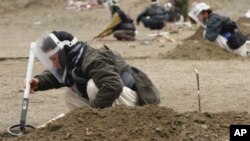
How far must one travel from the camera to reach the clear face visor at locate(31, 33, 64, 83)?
7.38 meters

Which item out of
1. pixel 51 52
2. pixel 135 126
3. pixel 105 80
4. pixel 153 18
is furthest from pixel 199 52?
pixel 135 126

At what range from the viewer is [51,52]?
24.4 ft

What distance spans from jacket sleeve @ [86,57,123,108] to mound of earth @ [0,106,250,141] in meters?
0.41

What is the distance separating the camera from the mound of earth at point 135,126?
6164 millimetres

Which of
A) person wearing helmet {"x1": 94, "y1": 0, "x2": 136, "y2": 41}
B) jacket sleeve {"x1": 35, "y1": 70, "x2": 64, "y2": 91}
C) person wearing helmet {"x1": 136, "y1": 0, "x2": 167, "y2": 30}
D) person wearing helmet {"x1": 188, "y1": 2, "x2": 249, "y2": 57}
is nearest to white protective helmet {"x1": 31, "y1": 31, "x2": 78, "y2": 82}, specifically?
jacket sleeve {"x1": 35, "y1": 70, "x2": 64, "y2": 91}

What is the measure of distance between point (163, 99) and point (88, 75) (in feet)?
10.2

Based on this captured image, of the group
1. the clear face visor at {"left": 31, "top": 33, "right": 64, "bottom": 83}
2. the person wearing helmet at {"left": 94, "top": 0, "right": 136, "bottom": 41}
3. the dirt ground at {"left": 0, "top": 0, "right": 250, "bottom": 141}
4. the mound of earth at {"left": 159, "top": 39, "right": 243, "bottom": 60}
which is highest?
the clear face visor at {"left": 31, "top": 33, "right": 64, "bottom": 83}

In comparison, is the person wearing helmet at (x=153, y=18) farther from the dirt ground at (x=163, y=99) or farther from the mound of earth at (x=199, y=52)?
the mound of earth at (x=199, y=52)

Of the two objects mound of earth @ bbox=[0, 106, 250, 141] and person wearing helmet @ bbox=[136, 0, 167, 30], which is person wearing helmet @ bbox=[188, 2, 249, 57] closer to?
person wearing helmet @ bbox=[136, 0, 167, 30]

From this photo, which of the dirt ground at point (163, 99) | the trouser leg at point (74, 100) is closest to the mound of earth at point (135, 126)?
the dirt ground at point (163, 99)

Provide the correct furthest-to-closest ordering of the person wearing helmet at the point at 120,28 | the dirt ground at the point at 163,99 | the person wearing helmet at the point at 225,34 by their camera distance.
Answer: the person wearing helmet at the point at 120,28 → the person wearing helmet at the point at 225,34 → the dirt ground at the point at 163,99

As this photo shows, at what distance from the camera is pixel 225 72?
13.3 metres

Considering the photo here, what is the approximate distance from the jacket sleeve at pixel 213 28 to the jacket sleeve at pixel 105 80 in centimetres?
947

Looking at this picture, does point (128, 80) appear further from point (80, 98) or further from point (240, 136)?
point (240, 136)
